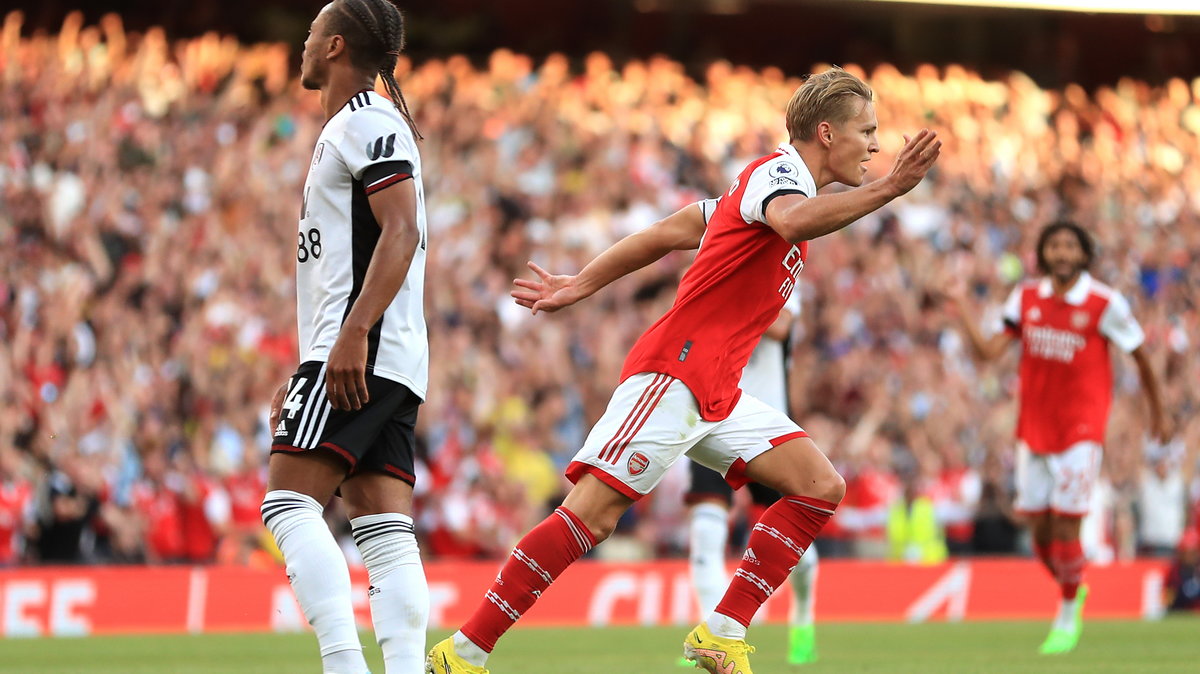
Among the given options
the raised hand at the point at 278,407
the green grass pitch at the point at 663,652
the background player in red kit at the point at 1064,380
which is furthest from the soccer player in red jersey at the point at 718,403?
the background player in red kit at the point at 1064,380

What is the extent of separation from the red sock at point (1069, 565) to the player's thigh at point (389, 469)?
6.30 metres

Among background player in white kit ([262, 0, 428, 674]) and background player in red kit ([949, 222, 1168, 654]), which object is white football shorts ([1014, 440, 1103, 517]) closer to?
background player in red kit ([949, 222, 1168, 654])

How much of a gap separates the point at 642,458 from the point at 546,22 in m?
23.1

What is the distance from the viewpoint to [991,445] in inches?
759

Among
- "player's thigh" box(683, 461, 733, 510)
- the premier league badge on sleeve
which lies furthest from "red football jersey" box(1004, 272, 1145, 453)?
the premier league badge on sleeve

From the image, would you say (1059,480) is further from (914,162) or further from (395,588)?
(395,588)

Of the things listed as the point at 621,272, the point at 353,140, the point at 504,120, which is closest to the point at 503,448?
the point at 504,120

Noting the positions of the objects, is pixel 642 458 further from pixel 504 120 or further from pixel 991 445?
pixel 504 120

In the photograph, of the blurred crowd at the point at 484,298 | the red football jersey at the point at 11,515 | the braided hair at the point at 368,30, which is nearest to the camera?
the braided hair at the point at 368,30

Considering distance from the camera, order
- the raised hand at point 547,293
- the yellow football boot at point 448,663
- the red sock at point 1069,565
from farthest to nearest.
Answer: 1. the red sock at point 1069,565
2. the raised hand at point 547,293
3. the yellow football boot at point 448,663

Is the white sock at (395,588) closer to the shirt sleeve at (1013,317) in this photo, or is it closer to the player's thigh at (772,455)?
the player's thigh at (772,455)

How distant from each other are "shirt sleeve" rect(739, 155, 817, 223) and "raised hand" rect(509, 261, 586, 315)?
2.52 ft

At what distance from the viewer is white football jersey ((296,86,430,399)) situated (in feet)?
17.7

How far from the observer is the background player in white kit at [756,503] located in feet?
31.2
